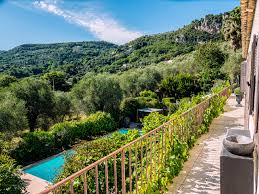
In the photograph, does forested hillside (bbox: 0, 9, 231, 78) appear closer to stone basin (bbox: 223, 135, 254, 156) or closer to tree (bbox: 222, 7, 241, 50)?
tree (bbox: 222, 7, 241, 50)

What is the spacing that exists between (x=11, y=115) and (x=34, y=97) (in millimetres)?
4043

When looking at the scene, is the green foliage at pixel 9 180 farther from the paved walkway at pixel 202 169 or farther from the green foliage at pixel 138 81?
the green foliage at pixel 138 81

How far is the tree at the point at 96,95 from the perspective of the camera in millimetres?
24453

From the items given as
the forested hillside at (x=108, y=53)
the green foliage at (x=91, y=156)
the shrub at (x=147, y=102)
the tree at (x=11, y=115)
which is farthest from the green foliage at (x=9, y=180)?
the forested hillside at (x=108, y=53)

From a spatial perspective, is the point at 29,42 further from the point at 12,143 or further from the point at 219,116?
the point at 219,116

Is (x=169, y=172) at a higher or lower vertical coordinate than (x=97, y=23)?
lower

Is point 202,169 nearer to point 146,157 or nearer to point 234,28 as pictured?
point 146,157

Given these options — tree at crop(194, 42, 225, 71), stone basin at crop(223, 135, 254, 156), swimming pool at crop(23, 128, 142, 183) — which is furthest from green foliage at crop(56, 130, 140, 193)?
tree at crop(194, 42, 225, 71)

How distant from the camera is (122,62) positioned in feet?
185

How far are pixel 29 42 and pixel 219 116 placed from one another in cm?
7122

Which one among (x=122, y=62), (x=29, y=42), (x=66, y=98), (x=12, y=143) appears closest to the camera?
(x=12, y=143)

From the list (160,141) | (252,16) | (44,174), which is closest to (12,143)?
(44,174)

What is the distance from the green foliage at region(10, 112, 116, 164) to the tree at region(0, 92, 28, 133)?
1122 mm

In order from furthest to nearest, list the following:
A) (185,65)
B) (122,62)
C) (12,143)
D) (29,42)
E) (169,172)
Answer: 1. (29,42)
2. (122,62)
3. (185,65)
4. (12,143)
5. (169,172)
